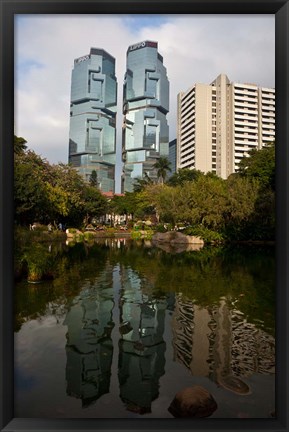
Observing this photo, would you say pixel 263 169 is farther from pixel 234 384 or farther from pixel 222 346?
pixel 234 384

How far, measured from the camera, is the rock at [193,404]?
2.96m

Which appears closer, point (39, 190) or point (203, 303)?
point (203, 303)

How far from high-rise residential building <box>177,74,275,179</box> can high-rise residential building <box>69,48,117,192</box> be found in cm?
2479

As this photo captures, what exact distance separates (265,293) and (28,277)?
6092mm

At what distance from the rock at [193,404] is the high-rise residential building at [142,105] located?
1753 inches

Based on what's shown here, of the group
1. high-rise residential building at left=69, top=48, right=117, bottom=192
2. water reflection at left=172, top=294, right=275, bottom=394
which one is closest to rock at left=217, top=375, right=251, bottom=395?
water reflection at left=172, top=294, right=275, bottom=394

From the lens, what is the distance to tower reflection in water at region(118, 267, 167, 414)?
3.47m

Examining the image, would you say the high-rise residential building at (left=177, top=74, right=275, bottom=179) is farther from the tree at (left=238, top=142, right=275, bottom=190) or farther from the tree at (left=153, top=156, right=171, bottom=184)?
the tree at (left=238, top=142, right=275, bottom=190)

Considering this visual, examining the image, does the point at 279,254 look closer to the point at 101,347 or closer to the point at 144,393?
the point at 144,393

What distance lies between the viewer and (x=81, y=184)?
34688mm

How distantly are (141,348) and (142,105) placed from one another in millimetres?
50352

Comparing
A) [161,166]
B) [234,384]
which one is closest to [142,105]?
[161,166]

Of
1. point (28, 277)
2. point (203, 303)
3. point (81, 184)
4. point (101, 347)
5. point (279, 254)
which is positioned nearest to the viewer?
point (279, 254)
